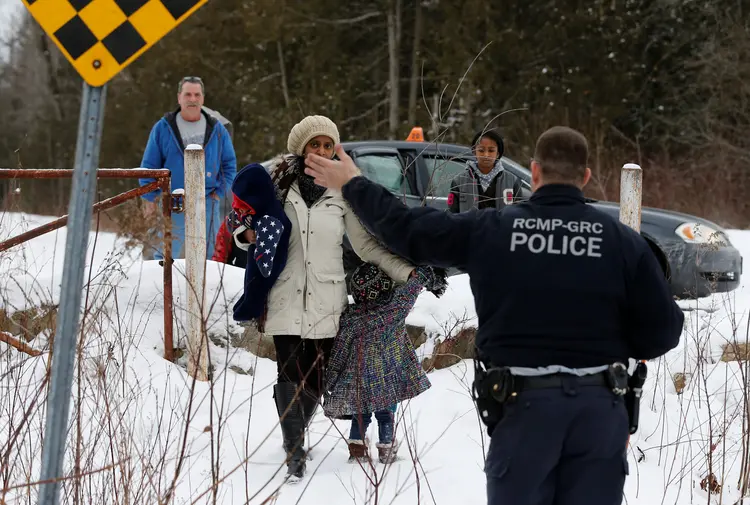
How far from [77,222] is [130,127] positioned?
24.8 metres

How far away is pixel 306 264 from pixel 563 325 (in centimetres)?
207

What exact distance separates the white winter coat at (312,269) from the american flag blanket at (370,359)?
96 millimetres

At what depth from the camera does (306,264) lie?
4.69 metres

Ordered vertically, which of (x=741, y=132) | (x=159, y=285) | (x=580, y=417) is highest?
(x=741, y=132)

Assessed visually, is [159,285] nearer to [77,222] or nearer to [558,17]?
[77,222]

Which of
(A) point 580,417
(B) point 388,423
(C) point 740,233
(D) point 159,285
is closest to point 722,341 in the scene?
(B) point 388,423

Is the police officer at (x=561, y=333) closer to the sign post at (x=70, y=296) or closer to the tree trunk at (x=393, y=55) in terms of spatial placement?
the sign post at (x=70, y=296)

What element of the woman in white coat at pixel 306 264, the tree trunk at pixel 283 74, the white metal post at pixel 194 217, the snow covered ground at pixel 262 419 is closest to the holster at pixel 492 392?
the snow covered ground at pixel 262 419

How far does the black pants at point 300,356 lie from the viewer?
472 centimetres

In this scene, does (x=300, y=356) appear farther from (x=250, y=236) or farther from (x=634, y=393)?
(x=634, y=393)

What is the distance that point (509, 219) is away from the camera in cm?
288

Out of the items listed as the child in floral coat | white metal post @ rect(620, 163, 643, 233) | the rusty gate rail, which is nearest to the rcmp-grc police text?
the child in floral coat

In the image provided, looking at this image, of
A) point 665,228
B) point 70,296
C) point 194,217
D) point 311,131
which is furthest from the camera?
point 665,228

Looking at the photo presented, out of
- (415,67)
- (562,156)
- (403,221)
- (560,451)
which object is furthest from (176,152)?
(415,67)
